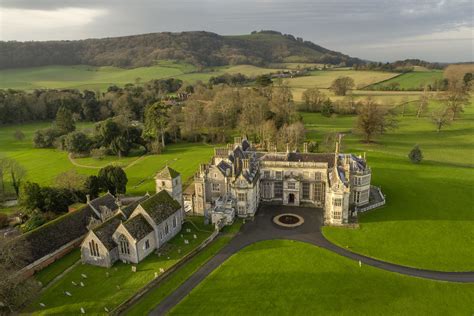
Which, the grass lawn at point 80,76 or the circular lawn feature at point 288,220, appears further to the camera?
the grass lawn at point 80,76

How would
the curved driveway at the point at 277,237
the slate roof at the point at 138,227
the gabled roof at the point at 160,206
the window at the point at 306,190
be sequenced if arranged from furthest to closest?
the window at the point at 306,190
the gabled roof at the point at 160,206
the slate roof at the point at 138,227
the curved driveway at the point at 277,237

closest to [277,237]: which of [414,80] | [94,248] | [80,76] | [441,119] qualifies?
[94,248]

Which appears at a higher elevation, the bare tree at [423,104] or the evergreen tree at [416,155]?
the bare tree at [423,104]

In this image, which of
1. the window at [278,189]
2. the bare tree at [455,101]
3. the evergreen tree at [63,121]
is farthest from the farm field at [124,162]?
the bare tree at [455,101]

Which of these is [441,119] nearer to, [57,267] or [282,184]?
[282,184]

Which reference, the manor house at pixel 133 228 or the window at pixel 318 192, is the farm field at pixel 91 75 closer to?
the manor house at pixel 133 228

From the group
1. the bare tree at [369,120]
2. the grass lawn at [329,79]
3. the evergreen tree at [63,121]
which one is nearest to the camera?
the bare tree at [369,120]

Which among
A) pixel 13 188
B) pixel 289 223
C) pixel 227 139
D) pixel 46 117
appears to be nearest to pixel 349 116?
pixel 227 139

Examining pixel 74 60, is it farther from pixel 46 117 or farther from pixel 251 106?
pixel 251 106
